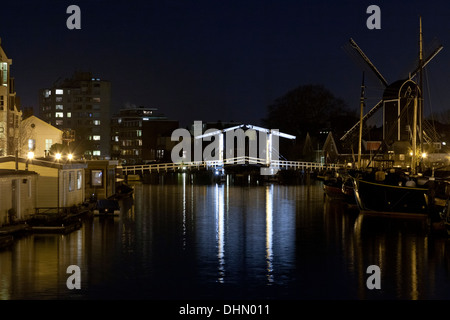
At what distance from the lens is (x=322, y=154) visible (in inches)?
4747

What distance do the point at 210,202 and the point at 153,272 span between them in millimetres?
36653

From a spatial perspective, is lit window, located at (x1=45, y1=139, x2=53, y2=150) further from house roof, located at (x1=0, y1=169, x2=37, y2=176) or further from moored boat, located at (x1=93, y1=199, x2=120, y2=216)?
house roof, located at (x1=0, y1=169, x2=37, y2=176)

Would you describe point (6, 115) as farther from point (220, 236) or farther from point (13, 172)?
point (220, 236)

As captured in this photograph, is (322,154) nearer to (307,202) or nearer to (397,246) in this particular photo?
(307,202)

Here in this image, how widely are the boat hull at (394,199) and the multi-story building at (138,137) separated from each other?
11032cm

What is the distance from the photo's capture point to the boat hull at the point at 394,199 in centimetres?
4769

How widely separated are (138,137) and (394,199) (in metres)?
130

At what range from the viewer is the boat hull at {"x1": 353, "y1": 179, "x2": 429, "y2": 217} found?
1877 inches

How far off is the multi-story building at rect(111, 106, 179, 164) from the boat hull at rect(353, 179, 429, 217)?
4343 inches

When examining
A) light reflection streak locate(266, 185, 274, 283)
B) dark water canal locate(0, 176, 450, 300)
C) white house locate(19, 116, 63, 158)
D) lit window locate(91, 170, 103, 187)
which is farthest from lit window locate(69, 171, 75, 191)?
white house locate(19, 116, 63, 158)

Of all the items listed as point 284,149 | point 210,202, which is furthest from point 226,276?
point 284,149

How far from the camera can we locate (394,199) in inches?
1918

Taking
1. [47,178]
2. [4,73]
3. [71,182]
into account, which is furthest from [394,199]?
[4,73]

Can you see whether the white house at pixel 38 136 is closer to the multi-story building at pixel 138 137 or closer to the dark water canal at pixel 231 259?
the dark water canal at pixel 231 259
